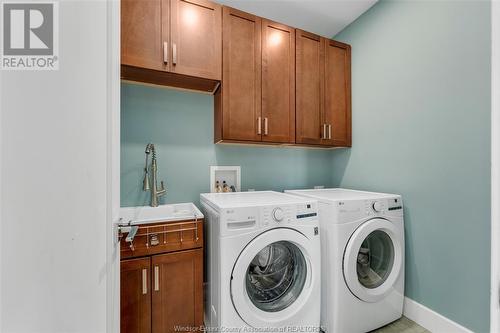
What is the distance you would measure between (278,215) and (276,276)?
0.50m

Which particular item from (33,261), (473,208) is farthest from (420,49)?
(33,261)

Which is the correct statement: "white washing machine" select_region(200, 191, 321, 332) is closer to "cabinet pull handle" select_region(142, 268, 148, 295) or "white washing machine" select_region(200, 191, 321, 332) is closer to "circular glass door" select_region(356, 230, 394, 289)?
"cabinet pull handle" select_region(142, 268, 148, 295)

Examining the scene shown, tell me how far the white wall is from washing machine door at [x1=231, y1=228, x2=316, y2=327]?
2.36 feet

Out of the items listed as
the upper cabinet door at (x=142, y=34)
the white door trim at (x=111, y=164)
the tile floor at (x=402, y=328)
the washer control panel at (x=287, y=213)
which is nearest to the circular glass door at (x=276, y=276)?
the washer control panel at (x=287, y=213)

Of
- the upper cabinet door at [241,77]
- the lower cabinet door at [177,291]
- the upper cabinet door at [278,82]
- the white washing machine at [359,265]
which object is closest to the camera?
the lower cabinet door at [177,291]

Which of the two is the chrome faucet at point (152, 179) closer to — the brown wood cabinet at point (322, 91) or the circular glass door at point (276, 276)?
the circular glass door at point (276, 276)

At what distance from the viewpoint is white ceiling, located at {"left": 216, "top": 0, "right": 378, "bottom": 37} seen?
1.87 meters

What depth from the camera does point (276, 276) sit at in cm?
151

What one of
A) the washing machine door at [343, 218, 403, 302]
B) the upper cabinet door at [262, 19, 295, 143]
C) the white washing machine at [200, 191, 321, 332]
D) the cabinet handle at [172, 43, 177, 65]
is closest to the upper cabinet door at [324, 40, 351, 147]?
the upper cabinet door at [262, 19, 295, 143]

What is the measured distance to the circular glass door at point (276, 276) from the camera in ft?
4.59

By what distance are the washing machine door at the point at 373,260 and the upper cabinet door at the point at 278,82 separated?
0.92 m

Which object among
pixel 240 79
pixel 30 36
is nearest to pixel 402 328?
pixel 240 79

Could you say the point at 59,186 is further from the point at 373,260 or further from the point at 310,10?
the point at 310,10
